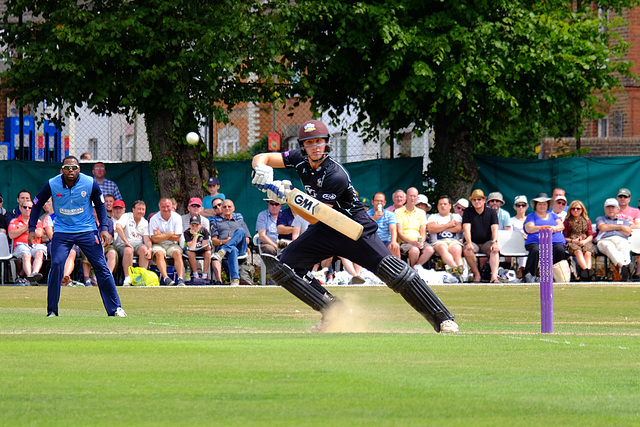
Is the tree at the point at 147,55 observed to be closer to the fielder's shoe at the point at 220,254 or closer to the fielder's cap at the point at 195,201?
the fielder's cap at the point at 195,201

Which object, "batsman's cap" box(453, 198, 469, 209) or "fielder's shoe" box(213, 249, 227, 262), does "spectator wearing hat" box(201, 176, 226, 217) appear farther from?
"batsman's cap" box(453, 198, 469, 209)

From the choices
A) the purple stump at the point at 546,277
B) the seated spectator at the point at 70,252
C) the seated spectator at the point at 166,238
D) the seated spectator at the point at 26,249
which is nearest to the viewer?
the purple stump at the point at 546,277

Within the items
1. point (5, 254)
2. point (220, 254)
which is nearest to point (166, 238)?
point (220, 254)

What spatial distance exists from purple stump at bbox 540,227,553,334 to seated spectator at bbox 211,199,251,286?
1114 cm

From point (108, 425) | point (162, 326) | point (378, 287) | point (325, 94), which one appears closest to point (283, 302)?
point (378, 287)

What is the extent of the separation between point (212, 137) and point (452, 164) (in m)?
5.15

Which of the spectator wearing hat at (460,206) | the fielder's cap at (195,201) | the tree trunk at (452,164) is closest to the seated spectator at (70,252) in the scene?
the fielder's cap at (195,201)

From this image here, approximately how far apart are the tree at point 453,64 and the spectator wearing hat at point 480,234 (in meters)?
2.30

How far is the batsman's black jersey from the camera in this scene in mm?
10625

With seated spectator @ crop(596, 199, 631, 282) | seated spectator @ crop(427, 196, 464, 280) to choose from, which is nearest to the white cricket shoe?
seated spectator @ crop(427, 196, 464, 280)

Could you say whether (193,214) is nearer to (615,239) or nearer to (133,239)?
(133,239)

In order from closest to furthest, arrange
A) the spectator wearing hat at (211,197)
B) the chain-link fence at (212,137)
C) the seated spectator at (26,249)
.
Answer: the seated spectator at (26,249) → the spectator wearing hat at (211,197) → the chain-link fence at (212,137)

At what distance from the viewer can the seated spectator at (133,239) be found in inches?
818

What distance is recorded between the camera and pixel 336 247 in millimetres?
10742
